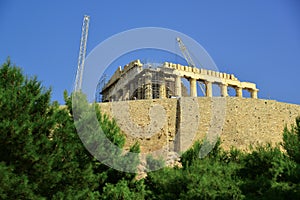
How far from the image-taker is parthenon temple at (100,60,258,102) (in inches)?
1091

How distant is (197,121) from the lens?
19.8 meters

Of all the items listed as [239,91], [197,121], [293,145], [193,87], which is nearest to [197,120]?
[197,121]

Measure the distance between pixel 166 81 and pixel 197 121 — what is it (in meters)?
8.63

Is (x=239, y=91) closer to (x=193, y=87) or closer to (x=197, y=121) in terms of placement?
(x=193, y=87)

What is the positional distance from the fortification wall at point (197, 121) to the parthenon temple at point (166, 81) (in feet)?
23.7

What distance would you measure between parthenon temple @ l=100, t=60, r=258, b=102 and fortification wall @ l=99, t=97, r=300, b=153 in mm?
7212

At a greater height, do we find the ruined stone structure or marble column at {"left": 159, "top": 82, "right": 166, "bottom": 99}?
marble column at {"left": 159, "top": 82, "right": 166, "bottom": 99}

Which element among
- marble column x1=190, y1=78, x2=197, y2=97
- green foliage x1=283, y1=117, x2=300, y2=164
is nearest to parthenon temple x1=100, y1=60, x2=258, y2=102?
marble column x1=190, y1=78, x2=197, y2=97

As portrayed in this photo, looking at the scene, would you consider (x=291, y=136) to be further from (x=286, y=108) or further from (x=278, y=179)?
(x=286, y=108)

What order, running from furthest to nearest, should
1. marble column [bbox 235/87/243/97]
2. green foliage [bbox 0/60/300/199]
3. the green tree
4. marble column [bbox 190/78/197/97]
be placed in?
1. marble column [bbox 235/87/243/97]
2. marble column [bbox 190/78/197/97]
3. green foliage [bbox 0/60/300/199]
4. the green tree

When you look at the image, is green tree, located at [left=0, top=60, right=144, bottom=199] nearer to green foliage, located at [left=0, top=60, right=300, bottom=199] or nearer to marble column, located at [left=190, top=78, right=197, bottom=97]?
green foliage, located at [left=0, top=60, right=300, bottom=199]

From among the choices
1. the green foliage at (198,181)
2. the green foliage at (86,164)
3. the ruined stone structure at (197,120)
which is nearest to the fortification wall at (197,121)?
the ruined stone structure at (197,120)

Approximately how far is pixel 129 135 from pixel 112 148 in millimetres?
5234

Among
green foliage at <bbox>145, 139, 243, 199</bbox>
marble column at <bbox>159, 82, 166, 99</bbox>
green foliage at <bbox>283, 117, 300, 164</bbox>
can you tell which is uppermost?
marble column at <bbox>159, 82, 166, 99</bbox>
